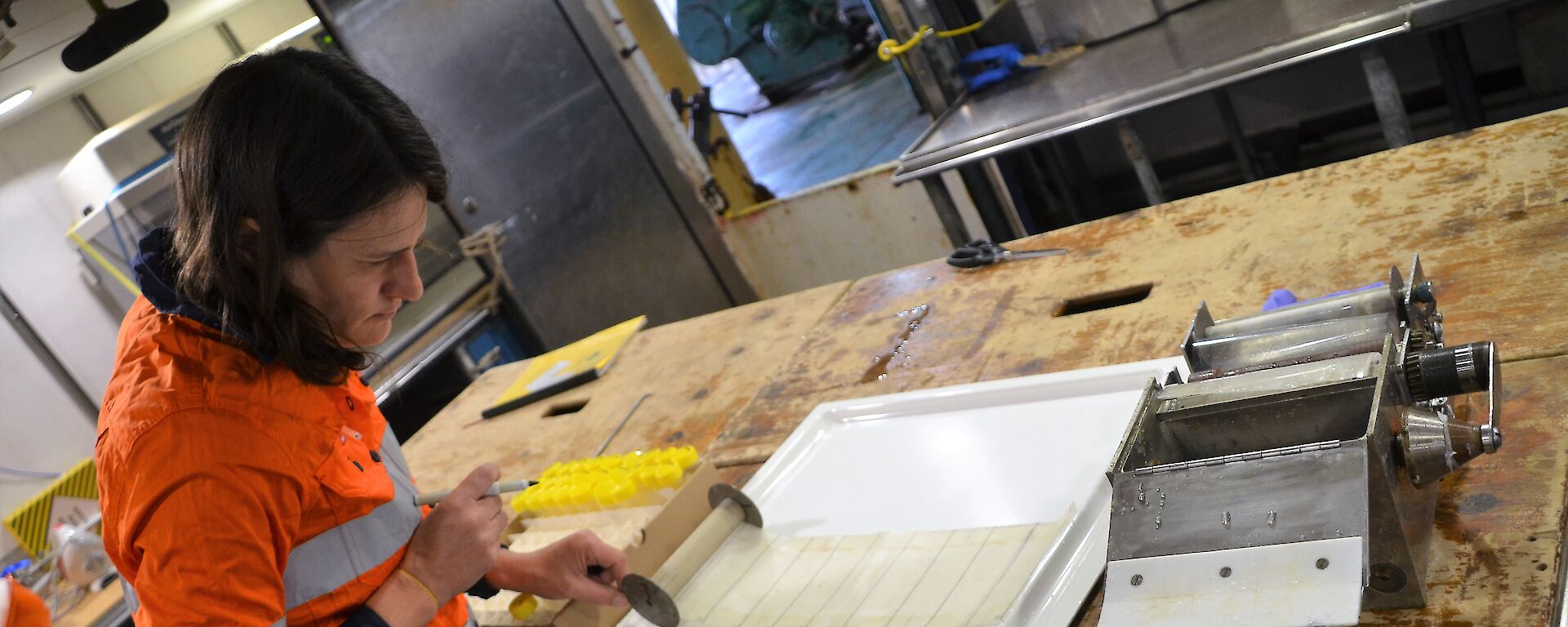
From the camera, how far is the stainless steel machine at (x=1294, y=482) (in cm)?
89

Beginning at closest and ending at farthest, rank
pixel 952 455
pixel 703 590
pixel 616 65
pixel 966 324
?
pixel 703 590, pixel 952 455, pixel 966 324, pixel 616 65

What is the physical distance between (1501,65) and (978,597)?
2872 mm

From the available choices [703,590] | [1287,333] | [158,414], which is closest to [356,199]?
[158,414]

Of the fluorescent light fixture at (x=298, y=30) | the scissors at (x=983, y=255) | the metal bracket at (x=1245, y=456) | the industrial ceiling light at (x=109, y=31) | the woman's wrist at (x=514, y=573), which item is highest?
the industrial ceiling light at (x=109, y=31)

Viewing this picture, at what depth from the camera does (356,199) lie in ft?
3.59

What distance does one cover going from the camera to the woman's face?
3.67ft

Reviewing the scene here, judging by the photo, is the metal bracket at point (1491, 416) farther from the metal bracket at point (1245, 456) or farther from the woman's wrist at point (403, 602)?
the woman's wrist at point (403, 602)

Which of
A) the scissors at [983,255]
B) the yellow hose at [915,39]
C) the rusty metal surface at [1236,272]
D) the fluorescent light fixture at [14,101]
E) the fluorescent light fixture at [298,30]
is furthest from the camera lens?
the fluorescent light fixture at [298,30]

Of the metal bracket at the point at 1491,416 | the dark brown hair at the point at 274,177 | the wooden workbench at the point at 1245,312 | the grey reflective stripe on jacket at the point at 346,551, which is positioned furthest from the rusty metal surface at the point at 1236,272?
the dark brown hair at the point at 274,177

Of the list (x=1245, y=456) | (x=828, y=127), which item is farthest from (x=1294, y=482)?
(x=828, y=127)

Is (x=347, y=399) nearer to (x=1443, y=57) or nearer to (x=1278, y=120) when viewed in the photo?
(x=1443, y=57)

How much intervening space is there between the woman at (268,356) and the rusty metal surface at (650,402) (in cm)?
90

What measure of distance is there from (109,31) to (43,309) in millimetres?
1004

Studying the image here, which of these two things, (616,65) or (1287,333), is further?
(616,65)
